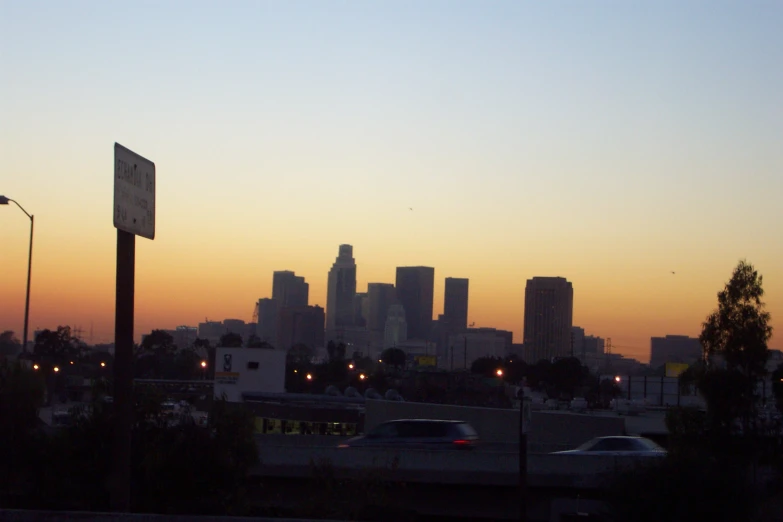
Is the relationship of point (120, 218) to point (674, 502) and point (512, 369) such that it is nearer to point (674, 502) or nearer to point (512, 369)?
point (674, 502)

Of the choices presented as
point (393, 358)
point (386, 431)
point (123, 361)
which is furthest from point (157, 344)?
point (123, 361)

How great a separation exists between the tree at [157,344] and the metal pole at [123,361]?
373 ft

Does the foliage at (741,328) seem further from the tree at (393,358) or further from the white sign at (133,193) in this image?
the tree at (393,358)

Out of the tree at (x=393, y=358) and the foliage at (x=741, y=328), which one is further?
the tree at (x=393, y=358)

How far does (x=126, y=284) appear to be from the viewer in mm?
9047

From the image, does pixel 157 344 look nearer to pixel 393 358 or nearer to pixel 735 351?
pixel 393 358

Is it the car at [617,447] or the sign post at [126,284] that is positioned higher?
the sign post at [126,284]

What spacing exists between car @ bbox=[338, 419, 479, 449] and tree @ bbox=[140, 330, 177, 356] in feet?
316

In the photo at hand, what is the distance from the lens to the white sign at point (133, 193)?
8.58 meters

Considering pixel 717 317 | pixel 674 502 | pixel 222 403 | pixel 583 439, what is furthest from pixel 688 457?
pixel 583 439

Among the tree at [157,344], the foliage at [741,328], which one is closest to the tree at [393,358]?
the tree at [157,344]

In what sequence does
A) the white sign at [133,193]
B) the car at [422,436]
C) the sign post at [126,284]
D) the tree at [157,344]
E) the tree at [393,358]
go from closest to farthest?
the white sign at [133,193], the sign post at [126,284], the car at [422,436], the tree at [157,344], the tree at [393,358]

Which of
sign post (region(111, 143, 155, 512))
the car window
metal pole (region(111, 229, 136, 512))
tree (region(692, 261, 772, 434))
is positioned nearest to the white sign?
sign post (region(111, 143, 155, 512))

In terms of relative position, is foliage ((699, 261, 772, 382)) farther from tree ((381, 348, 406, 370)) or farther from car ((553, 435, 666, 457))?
tree ((381, 348, 406, 370))
